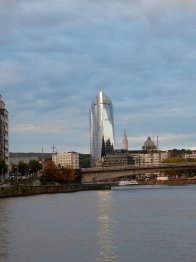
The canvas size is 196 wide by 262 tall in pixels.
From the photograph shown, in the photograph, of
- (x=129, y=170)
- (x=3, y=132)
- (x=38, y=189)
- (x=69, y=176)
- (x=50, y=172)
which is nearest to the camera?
(x=38, y=189)

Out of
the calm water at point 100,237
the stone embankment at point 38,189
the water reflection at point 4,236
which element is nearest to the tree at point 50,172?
the stone embankment at point 38,189

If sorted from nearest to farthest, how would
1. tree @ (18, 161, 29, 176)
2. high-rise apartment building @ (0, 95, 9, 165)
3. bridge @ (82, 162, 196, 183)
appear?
bridge @ (82, 162, 196, 183), tree @ (18, 161, 29, 176), high-rise apartment building @ (0, 95, 9, 165)

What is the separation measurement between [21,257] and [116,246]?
6.00 meters

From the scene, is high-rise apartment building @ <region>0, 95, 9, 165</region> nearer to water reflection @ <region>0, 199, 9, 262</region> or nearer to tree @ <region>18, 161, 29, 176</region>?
tree @ <region>18, 161, 29, 176</region>

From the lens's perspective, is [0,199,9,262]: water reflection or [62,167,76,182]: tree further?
[62,167,76,182]: tree

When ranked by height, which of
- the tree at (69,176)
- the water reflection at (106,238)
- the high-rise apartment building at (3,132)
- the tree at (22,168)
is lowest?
the water reflection at (106,238)

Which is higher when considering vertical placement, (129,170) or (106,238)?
(129,170)

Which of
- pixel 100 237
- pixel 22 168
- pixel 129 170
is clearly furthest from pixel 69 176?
pixel 100 237

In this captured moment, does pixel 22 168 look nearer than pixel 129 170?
Yes

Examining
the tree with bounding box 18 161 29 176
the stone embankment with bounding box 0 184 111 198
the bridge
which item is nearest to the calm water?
the stone embankment with bounding box 0 184 111 198

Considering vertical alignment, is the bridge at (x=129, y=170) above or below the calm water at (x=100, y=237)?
above

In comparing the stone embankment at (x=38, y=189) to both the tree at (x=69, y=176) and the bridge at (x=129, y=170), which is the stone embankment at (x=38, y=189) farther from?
the tree at (x=69, y=176)

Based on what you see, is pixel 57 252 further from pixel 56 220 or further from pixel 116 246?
pixel 56 220

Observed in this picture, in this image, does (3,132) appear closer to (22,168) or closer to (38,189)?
(22,168)
